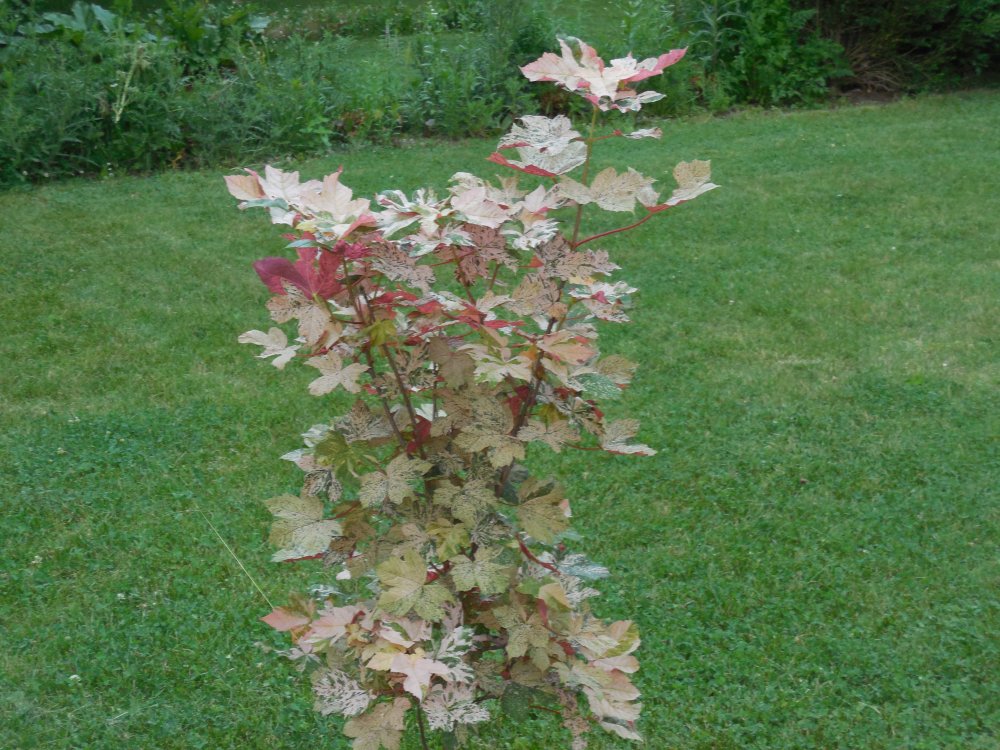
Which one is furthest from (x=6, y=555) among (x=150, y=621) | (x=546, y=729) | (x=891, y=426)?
(x=891, y=426)

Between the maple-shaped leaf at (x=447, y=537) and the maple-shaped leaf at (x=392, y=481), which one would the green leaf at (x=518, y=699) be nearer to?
the maple-shaped leaf at (x=447, y=537)

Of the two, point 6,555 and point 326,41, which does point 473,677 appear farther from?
point 326,41

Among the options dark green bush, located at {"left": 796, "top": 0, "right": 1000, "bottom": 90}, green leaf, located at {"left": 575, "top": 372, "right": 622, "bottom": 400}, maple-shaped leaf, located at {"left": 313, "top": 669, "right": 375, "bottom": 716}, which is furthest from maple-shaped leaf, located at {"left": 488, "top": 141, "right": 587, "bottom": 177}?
dark green bush, located at {"left": 796, "top": 0, "right": 1000, "bottom": 90}

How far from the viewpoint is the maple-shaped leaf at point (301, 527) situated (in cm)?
190

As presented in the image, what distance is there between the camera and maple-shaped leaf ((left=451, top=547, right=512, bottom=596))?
1.79 m

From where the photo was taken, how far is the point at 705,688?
3111 millimetres

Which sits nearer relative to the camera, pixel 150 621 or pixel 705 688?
pixel 705 688

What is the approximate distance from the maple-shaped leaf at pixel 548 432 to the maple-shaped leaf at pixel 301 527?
0.38 m

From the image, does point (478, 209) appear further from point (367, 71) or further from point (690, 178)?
point (367, 71)

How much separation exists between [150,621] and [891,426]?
3038 mm

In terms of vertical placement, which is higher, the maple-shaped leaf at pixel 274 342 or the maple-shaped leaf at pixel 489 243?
the maple-shaped leaf at pixel 489 243

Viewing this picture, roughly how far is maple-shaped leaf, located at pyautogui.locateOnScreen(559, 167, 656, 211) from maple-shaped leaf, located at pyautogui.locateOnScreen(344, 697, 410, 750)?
927 mm

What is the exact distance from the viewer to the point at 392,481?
184 centimetres

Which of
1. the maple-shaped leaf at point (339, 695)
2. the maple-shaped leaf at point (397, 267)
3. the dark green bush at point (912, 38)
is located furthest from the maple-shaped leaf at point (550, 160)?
the dark green bush at point (912, 38)
